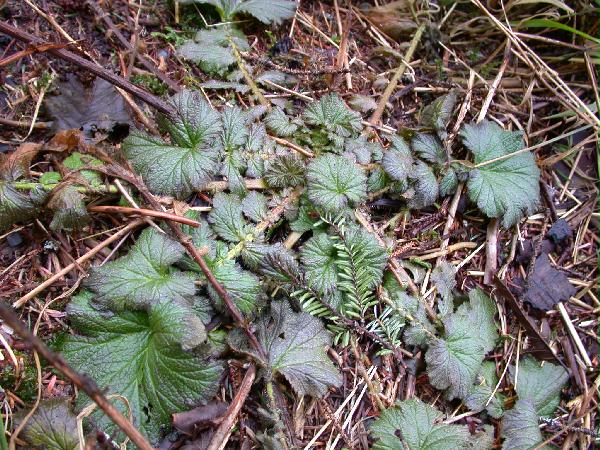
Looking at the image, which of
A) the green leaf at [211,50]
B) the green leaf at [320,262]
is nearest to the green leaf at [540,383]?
the green leaf at [320,262]

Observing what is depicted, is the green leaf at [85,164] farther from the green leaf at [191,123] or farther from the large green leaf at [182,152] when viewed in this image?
the green leaf at [191,123]

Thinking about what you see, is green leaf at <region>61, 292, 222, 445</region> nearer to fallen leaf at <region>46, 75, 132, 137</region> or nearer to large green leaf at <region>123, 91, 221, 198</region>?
large green leaf at <region>123, 91, 221, 198</region>

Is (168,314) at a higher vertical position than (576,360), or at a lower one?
higher

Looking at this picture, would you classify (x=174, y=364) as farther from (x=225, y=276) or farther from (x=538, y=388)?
(x=538, y=388)

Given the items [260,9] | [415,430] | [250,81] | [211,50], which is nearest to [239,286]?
[415,430]

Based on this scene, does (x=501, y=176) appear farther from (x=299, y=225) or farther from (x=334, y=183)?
(x=299, y=225)

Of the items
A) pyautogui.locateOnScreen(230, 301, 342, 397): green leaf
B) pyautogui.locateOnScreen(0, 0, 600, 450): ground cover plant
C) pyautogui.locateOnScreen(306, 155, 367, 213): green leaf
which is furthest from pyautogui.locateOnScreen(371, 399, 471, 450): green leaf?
pyautogui.locateOnScreen(306, 155, 367, 213): green leaf

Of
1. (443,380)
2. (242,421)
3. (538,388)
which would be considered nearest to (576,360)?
(538,388)
